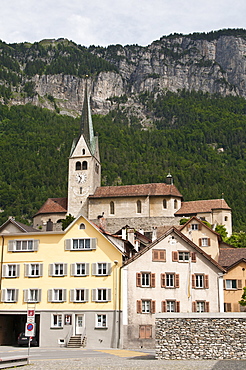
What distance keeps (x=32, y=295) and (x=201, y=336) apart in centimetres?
1946

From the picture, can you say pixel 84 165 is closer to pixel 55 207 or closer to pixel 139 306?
pixel 55 207

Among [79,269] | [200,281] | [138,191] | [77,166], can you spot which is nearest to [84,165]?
[77,166]

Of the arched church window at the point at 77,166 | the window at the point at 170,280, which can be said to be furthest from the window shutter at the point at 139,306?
the arched church window at the point at 77,166

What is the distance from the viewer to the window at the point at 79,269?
4664cm

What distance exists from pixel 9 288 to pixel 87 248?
7582mm

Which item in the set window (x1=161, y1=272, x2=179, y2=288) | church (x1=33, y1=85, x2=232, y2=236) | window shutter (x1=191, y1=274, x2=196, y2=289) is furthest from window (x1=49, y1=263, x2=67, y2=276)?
church (x1=33, y1=85, x2=232, y2=236)

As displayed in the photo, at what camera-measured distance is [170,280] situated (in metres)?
46.7

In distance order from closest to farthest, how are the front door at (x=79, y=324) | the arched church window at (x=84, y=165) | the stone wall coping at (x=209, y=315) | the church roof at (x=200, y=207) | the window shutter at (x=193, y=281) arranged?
the stone wall coping at (x=209, y=315) < the front door at (x=79, y=324) < the window shutter at (x=193, y=281) < the church roof at (x=200, y=207) < the arched church window at (x=84, y=165)

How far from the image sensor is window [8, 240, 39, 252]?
48.4m

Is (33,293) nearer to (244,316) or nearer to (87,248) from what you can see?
(87,248)

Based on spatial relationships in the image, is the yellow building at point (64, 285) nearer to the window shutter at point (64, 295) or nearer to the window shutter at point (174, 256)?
the window shutter at point (64, 295)

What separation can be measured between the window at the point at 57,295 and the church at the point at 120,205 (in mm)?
56865

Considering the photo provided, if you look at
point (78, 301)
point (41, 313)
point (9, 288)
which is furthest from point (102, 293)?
point (9, 288)

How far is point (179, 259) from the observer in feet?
156
